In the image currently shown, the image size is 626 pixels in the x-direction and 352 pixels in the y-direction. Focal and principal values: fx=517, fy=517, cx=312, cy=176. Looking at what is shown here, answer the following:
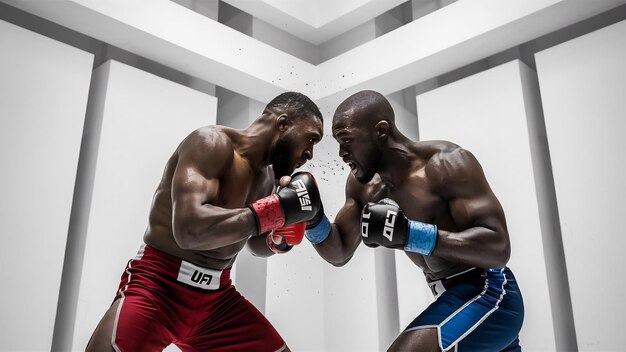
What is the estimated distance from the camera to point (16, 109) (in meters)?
3.62

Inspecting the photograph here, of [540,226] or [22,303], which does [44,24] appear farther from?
[540,226]

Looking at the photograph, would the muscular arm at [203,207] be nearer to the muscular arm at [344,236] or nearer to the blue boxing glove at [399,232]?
the blue boxing glove at [399,232]

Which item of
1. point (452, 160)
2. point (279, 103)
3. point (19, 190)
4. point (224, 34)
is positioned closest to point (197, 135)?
point (279, 103)

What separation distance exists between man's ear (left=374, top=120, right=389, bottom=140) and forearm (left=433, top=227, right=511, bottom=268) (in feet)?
2.28

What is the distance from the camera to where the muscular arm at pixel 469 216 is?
2.29 m

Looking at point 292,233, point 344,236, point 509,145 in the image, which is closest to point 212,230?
point 292,233

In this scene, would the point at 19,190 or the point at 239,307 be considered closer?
the point at 239,307

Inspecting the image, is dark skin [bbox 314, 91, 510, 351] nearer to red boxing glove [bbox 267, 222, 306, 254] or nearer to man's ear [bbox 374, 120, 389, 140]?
man's ear [bbox 374, 120, 389, 140]

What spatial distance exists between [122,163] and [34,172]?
0.64 meters

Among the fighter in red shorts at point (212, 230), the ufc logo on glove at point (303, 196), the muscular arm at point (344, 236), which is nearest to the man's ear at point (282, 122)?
the fighter in red shorts at point (212, 230)

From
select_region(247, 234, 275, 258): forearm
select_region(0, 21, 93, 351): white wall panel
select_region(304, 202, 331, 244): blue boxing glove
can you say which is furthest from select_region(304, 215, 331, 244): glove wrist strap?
select_region(0, 21, 93, 351): white wall panel

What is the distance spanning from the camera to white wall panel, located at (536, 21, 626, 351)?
354cm

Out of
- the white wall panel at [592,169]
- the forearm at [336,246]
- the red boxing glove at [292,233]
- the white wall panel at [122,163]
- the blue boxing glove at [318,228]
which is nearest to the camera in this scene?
the red boxing glove at [292,233]

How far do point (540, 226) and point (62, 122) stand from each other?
3.65 meters
